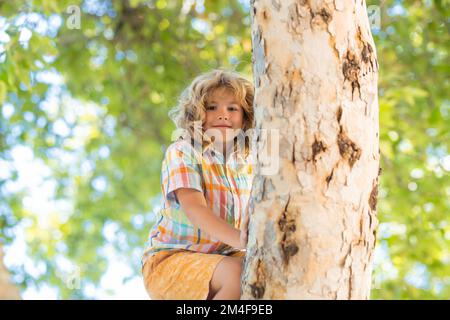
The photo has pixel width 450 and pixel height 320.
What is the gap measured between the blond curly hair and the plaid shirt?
121 millimetres

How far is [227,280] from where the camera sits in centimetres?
179

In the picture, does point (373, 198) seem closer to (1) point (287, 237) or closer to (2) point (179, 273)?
(1) point (287, 237)

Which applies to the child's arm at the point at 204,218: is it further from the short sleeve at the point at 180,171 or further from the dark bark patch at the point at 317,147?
the dark bark patch at the point at 317,147

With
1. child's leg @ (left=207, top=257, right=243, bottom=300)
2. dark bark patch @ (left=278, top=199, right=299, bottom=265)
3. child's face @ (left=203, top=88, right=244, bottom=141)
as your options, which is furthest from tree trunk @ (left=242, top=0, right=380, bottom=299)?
child's face @ (left=203, top=88, right=244, bottom=141)

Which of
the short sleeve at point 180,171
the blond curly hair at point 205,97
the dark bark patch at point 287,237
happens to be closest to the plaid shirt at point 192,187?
the short sleeve at point 180,171

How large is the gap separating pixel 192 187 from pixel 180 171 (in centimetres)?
6

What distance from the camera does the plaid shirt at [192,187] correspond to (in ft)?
6.57

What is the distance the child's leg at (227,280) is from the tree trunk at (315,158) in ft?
0.42

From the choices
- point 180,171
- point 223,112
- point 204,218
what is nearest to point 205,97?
point 223,112

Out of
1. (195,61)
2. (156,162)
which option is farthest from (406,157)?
(156,162)

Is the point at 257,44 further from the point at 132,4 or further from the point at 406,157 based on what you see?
the point at 406,157

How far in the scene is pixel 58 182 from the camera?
724 centimetres

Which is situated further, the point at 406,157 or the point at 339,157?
the point at 406,157
